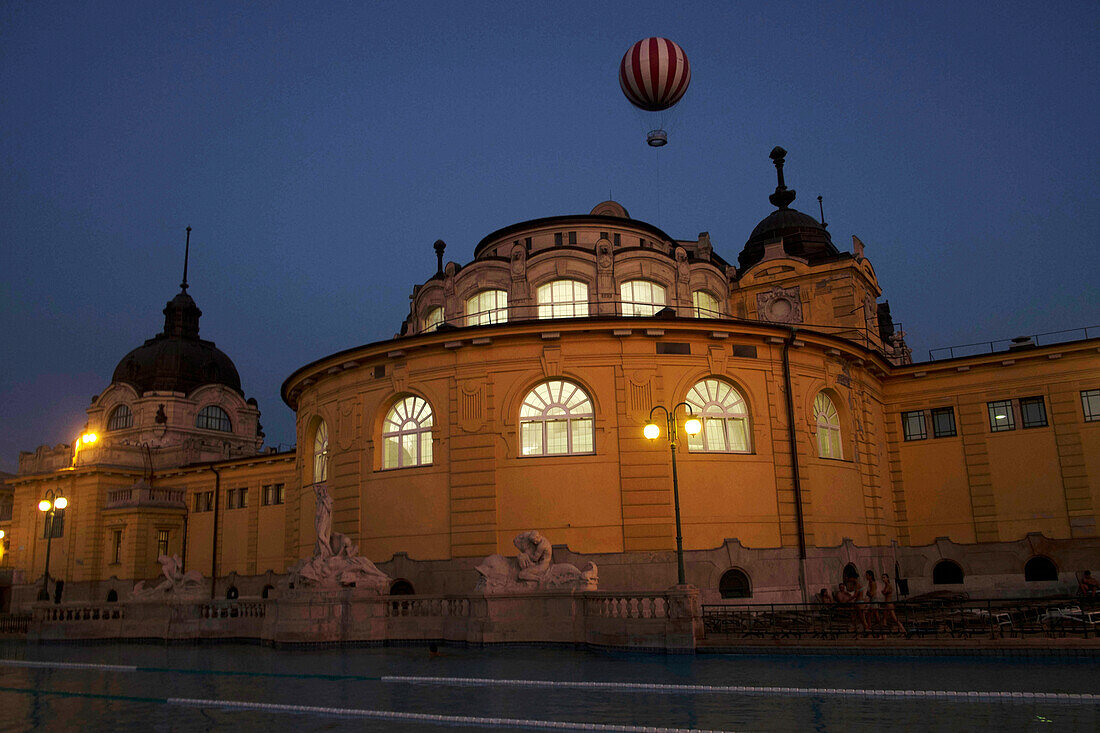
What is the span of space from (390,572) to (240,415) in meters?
41.7

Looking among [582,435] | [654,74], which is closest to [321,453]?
[582,435]

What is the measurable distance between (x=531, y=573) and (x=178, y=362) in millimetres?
50970

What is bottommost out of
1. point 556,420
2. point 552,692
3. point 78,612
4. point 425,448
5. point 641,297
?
point 552,692

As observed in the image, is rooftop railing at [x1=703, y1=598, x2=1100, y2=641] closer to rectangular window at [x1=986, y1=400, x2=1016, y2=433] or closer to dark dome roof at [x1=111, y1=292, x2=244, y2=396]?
rectangular window at [x1=986, y1=400, x2=1016, y2=433]

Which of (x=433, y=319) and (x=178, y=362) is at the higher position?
(x=178, y=362)

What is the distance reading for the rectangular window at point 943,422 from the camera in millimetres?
35125

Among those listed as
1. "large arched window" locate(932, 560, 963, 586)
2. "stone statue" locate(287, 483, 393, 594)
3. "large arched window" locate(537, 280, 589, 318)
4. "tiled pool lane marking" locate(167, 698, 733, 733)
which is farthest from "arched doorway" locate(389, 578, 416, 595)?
"large arched window" locate(932, 560, 963, 586)

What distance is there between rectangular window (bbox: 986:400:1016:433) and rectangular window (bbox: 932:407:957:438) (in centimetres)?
143

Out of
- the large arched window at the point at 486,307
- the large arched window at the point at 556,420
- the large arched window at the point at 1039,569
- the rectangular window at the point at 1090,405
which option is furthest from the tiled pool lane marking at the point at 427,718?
A: the rectangular window at the point at 1090,405

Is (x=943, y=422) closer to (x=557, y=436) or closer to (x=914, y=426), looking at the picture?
(x=914, y=426)

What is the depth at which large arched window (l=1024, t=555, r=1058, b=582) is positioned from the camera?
32156mm

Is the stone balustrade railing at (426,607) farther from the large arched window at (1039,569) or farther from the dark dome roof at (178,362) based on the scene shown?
the dark dome roof at (178,362)

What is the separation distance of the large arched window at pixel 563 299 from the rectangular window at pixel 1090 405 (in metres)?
20.3

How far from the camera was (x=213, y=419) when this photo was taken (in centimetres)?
6375
